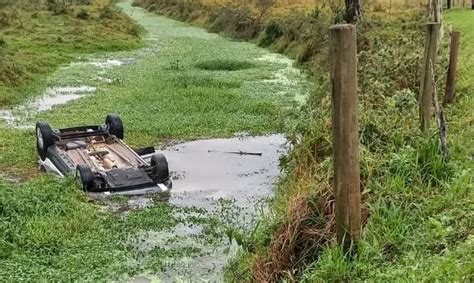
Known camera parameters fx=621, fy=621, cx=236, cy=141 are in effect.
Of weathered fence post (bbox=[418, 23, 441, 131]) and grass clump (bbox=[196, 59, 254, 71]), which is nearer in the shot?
weathered fence post (bbox=[418, 23, 441, 131])

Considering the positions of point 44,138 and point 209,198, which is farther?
point 44,138

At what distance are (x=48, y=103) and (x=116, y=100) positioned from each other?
1.83 m

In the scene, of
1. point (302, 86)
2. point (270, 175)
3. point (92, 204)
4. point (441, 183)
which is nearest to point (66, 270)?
point (92, 204)

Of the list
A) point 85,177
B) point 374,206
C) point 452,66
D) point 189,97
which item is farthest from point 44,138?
point 374,206

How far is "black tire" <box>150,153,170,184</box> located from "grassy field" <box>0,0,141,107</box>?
812cm

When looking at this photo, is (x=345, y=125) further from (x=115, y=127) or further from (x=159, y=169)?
(x=115, y=127)

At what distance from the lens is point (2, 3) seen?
3806 centimetres

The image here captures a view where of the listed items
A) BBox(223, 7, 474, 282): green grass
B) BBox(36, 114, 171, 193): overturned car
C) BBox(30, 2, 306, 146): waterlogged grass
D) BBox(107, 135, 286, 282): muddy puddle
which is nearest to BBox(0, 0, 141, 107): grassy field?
BBox(30, 2, 306, 146): waterlogged grass

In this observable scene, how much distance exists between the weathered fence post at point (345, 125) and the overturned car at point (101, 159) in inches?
202

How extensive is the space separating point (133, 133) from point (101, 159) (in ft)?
9.18

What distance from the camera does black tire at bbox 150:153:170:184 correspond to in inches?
382

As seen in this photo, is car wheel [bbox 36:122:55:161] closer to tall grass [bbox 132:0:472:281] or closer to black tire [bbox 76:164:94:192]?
black tire [bbox 76:164:94:192]

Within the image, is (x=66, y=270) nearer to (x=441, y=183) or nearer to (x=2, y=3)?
(x=441, y=183)

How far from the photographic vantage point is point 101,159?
10.5 meters
